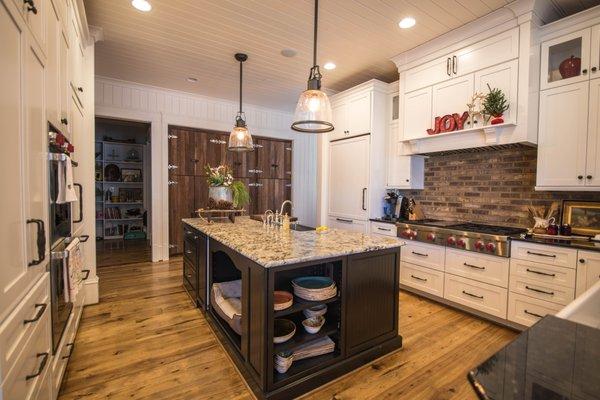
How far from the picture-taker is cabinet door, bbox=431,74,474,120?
294 centimetres

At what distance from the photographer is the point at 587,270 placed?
213 centimetres

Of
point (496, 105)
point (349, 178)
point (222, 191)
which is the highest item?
point (496, 105)

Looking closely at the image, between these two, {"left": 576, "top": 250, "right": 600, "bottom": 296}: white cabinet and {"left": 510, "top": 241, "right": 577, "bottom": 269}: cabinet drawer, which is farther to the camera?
{"left": 510, "top": 241, "right": 577, "bottom": 269}: cabinet drawer

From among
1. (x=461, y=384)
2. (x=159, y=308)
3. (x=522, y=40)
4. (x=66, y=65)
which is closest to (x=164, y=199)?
(x=159, y=308)

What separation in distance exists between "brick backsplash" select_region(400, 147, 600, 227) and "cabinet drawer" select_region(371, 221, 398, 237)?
0.62 m

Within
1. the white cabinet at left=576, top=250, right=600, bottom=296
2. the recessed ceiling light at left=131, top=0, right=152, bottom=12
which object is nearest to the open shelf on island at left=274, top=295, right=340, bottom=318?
the white cabinet at left=576, top=250, right=600, bottom=296

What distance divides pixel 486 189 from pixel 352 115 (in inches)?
76.0

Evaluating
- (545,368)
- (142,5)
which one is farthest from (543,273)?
(142,5)

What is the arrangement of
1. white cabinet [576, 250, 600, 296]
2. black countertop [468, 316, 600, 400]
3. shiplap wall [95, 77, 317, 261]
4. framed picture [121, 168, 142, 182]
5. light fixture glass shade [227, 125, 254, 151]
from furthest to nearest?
framed picture [121, 168, 142, 182], shiplap wall [95, 77, 317, 261], light fixture glass shade [227, 125, 254, 151], white cabinet [576, 250, 600, 296], black countertop [468, 316, 600, 400]

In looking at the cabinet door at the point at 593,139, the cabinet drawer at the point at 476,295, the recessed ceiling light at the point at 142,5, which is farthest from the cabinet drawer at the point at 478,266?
the recessed ceiling light at the point at 142,5

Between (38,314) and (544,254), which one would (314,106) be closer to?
(38,314)

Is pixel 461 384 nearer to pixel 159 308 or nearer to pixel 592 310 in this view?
pixel 592 310

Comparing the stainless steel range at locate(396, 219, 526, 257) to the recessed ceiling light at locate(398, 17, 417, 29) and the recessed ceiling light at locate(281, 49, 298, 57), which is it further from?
the recessed ceiling light at locate(281, 49, 298, 57)

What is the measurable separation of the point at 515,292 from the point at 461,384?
1122mm
